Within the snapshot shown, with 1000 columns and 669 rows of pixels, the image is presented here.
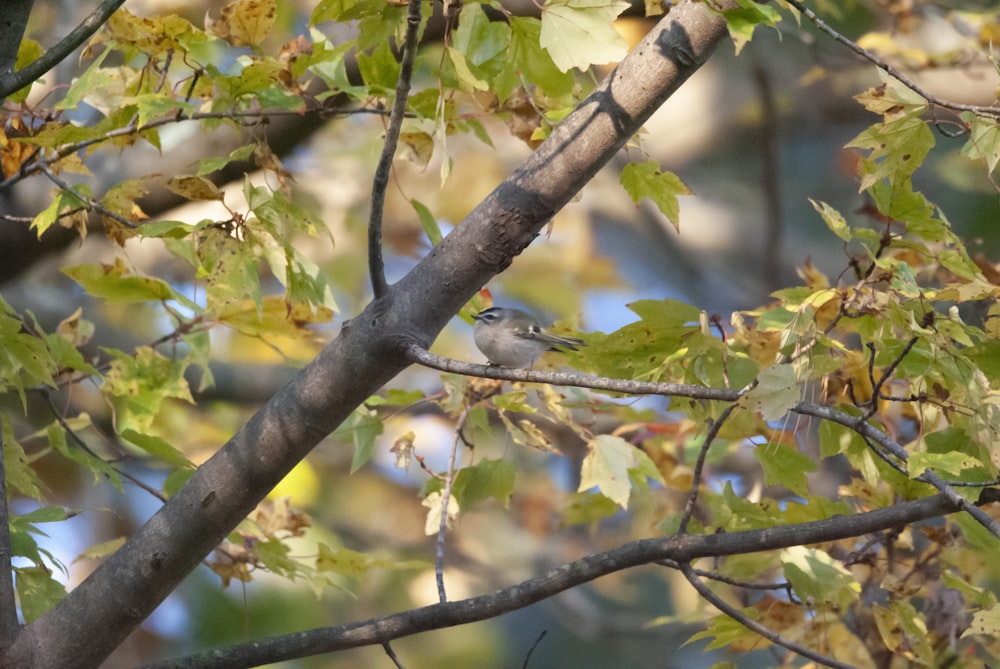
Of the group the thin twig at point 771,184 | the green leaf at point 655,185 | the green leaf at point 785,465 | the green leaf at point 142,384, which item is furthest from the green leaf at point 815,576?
the thin twig at point 771,184

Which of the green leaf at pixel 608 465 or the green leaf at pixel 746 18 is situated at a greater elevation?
the green leaf at pixel 746 18

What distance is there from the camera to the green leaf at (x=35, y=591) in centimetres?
203

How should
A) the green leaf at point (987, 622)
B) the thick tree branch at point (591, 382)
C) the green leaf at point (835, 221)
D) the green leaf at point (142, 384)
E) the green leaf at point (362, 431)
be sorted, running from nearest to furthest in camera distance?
the thick tree branch at point (591, 382), the green leaf at point (987, 622), the green leaf at point (835, 221), the green leaf at point (362, 431), the green leaf at point (142, 384)

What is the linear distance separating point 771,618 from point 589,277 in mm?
4662

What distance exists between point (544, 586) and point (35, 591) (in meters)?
1.06

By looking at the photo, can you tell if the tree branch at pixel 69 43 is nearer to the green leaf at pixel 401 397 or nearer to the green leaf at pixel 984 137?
the green leaf at pixel 401 397

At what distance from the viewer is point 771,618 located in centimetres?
246

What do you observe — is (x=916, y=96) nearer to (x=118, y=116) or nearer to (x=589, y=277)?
(x=118, y=116)

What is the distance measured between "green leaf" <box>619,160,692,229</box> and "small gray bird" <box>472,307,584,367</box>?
88cm

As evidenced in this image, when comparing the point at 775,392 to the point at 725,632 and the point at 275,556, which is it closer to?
the point at 725,632

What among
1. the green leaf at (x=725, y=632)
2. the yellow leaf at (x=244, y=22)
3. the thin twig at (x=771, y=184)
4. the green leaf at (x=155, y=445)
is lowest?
the green leaf at (x=725, y=632)

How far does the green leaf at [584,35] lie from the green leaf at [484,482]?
1.01 meters

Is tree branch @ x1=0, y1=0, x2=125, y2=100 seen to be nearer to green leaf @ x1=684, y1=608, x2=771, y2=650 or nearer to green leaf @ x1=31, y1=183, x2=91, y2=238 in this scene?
green leaf @ x1=31, y1=183, x2=91, y2=238

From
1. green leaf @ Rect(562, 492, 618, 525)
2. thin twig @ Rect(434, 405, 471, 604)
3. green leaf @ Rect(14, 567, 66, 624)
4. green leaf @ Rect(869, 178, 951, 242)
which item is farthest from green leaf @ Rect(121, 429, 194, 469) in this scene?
green leaf @ Rect(869, 178, 951, 242)
